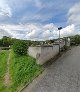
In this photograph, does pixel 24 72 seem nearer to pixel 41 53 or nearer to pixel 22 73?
Result: pixel 22 73

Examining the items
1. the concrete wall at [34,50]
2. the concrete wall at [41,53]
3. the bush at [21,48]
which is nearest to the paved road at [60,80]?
the concrete wall at [41,53]

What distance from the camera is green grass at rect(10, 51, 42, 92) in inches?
777

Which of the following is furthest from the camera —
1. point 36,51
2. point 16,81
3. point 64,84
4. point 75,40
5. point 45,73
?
point 75,40

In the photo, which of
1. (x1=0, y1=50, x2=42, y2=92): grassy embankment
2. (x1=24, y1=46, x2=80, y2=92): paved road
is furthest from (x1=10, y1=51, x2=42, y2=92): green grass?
(x1=24, y1=46, x2=80, y2=92): paved road

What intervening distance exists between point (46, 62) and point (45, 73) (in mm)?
4321

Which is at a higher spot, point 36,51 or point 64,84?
point 36,51

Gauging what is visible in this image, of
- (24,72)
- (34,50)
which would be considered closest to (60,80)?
(24,72)

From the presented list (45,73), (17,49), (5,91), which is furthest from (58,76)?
(17,49)

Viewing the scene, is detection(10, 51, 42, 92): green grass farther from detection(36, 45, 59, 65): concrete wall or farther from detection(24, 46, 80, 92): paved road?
detection(24, 46, 80, 92): paved road

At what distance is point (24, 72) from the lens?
2194 centimetres

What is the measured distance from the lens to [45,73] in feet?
71.2

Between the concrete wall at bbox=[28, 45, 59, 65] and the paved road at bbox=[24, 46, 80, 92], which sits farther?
the concrete wall at bbox=[28, 45, 59, 65]

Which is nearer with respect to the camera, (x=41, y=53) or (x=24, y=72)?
(x=24, y=72)

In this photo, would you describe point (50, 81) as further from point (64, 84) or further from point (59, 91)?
point (59, 91)
